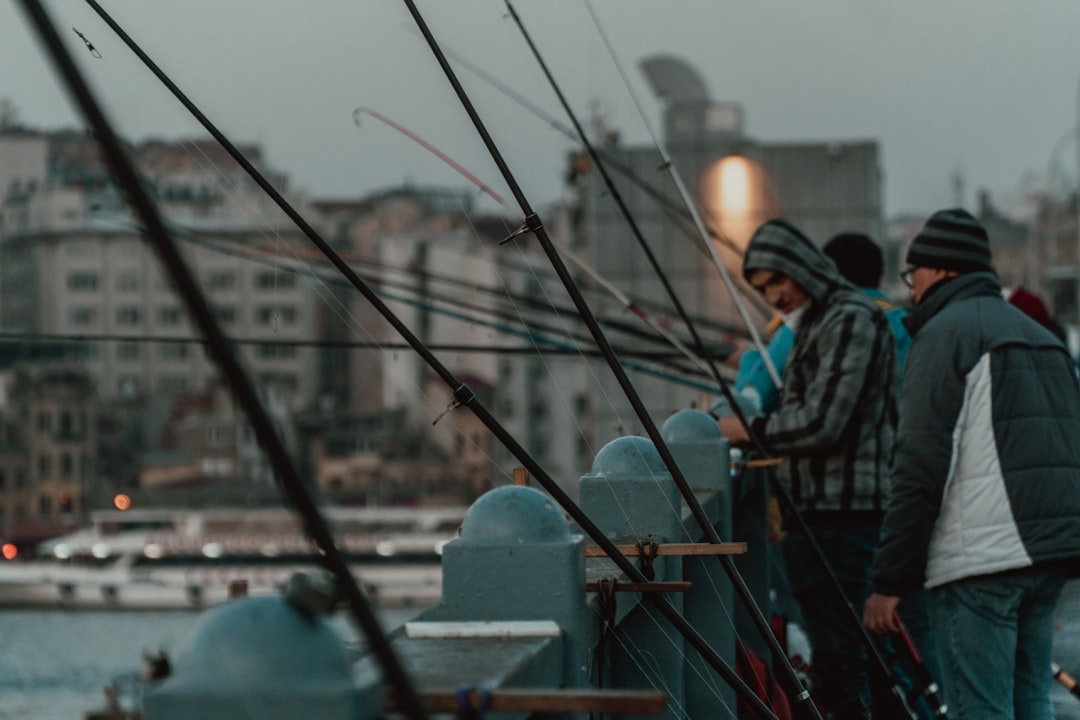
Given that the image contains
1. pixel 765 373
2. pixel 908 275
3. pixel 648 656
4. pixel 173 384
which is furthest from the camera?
pixel 173 384

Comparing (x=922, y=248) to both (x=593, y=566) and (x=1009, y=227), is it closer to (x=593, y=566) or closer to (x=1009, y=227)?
(x=593, y=566)

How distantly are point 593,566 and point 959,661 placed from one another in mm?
894

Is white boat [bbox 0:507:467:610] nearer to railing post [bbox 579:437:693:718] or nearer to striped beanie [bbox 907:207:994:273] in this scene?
striped beanie [bbox 907:207:994:273]

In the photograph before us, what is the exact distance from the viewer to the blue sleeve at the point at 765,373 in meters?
5.69

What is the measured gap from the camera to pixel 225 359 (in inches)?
69.5

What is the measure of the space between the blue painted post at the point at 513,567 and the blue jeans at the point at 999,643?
1.43 meters

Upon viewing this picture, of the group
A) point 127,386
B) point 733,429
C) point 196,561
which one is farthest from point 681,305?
point 127,386

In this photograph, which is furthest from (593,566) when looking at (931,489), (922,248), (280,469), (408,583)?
(408,583)

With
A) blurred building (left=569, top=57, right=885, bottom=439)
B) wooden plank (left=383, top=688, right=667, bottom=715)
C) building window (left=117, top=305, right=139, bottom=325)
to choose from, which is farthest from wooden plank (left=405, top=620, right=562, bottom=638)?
building window (left=117, top=305, right=139, bottom=325)

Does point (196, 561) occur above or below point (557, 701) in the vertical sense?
below

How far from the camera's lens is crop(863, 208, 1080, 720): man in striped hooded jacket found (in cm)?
378

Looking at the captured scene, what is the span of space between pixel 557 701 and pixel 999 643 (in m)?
1.94

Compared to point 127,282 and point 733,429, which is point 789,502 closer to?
point 733,429

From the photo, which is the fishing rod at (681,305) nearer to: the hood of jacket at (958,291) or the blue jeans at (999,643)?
the blue jeans at (999,643)
